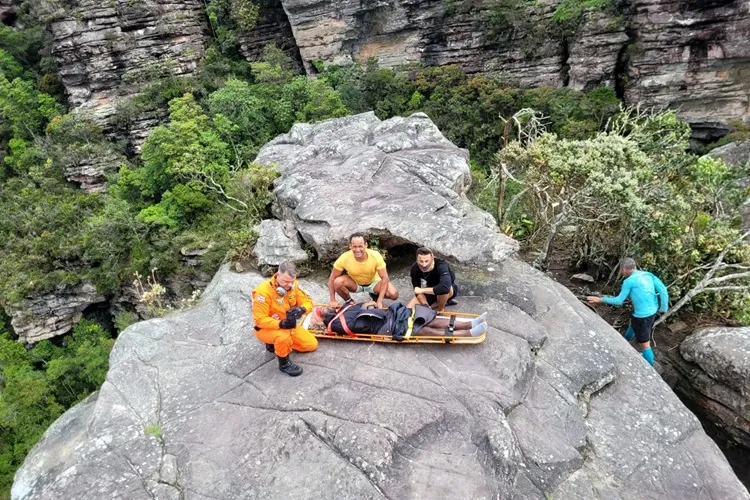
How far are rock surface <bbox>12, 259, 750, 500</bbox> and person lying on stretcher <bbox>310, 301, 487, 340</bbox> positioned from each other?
0.24 m

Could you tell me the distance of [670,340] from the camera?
7.40 metres

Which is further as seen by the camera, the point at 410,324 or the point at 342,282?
the point at 342,282

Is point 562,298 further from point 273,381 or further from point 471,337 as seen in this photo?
point 273,381

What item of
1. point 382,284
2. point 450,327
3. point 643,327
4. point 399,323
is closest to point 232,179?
point 382,284

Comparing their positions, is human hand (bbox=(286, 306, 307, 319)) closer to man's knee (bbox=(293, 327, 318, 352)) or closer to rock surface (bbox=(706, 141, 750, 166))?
man's knee (bbox=(293, 327, 318, 352))

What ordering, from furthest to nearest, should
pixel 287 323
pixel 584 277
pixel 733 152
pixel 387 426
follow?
1. pixel 733 152
2. pixel 584 277
3. pixel 287 323
4. pixel 387 426

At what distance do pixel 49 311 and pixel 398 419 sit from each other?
17.6 metres

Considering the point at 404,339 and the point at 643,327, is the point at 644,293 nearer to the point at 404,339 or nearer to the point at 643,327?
the point at 643,327

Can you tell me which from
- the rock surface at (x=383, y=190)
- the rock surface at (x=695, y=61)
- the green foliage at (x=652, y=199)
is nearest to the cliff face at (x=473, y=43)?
the rock surface at (x=695, y=61)

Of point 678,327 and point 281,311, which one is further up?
point 281,311

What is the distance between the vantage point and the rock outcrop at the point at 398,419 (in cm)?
434

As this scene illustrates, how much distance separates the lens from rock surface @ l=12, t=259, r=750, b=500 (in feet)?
14.2

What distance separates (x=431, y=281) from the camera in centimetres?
584

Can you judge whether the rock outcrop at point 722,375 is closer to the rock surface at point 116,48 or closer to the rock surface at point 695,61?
the rock surface at point 695,61
